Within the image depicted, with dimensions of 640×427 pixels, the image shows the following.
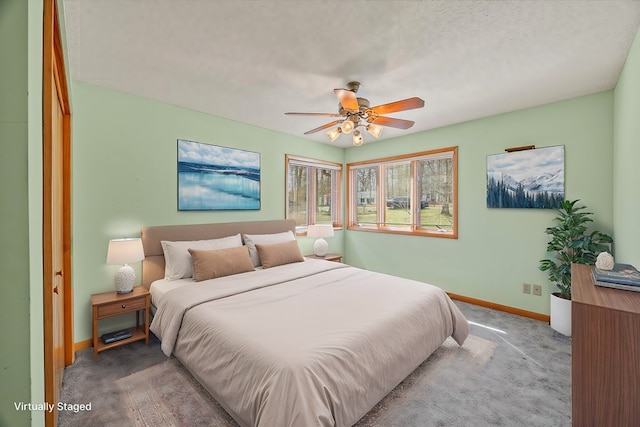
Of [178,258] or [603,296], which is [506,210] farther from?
[178,258]

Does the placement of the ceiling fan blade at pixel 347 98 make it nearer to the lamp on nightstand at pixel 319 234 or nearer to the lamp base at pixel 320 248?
the lamp on nightstand at pixel 319 234

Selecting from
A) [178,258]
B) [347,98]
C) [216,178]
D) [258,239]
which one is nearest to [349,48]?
[347,98]

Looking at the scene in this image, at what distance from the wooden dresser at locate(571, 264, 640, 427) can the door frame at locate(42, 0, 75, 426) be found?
2.16 metres

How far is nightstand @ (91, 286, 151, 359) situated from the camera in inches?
96.5

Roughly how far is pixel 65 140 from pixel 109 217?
79 cm

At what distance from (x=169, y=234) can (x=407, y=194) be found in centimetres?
357

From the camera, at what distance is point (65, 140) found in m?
2.40

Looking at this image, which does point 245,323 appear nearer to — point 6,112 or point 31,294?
point 31,294

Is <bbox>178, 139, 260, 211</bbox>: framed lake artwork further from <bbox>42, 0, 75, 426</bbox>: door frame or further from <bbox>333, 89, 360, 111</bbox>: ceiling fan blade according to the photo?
<bbox>333, 89, 360, 111</bbox>: ceiling fan blade

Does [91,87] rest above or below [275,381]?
above

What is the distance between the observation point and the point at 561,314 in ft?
9.48

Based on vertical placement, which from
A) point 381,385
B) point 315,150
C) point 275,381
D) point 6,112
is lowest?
point 381,385

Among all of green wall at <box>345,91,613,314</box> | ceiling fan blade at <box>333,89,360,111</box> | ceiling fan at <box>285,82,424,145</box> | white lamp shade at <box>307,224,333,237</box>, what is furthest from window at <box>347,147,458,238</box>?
ceiling fan blade at <box>333,89,360,111</box>

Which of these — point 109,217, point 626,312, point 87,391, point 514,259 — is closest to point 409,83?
point 626,312
